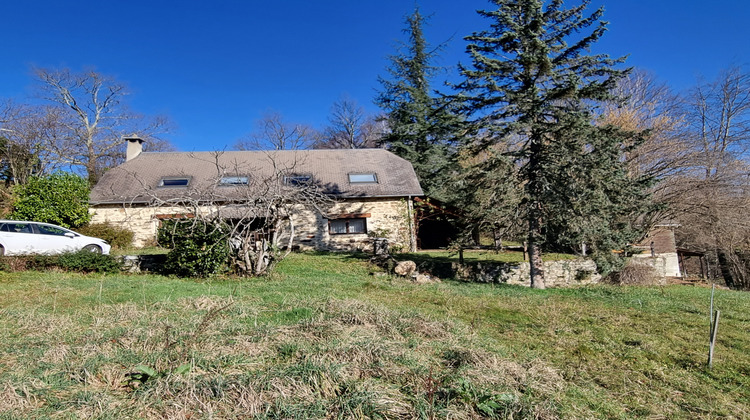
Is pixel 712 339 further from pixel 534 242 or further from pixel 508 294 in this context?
pixel 534 242

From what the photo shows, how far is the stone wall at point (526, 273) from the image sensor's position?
12.3m

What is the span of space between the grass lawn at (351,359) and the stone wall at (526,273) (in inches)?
181

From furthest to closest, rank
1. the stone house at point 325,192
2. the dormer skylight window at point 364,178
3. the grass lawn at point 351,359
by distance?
the dormer skylight window at point 364,178, the stone house at point 325,192, the grass lawn at point 351,359

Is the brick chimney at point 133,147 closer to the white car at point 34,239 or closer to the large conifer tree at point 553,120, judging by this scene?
the white car at point 34,239

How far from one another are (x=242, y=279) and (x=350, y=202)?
314 inches

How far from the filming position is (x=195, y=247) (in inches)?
384

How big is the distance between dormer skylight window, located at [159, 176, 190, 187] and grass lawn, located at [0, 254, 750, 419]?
9.95 meters

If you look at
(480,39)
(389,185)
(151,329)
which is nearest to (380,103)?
(389,185)

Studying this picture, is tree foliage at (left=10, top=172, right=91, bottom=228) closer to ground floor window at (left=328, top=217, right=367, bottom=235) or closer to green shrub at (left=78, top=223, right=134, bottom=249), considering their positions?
green shrub at (left=78, top=223, right=134, bottom=249)

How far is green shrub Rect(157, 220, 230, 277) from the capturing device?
31.9 ft

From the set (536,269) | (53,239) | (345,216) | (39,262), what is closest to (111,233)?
(53,239)

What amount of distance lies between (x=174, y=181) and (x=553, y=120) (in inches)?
611

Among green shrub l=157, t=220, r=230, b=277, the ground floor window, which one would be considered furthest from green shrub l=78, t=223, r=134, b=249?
the ground floor window

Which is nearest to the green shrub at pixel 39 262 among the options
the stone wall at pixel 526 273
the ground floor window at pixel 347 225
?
the ground floor window at pixel 347 225
